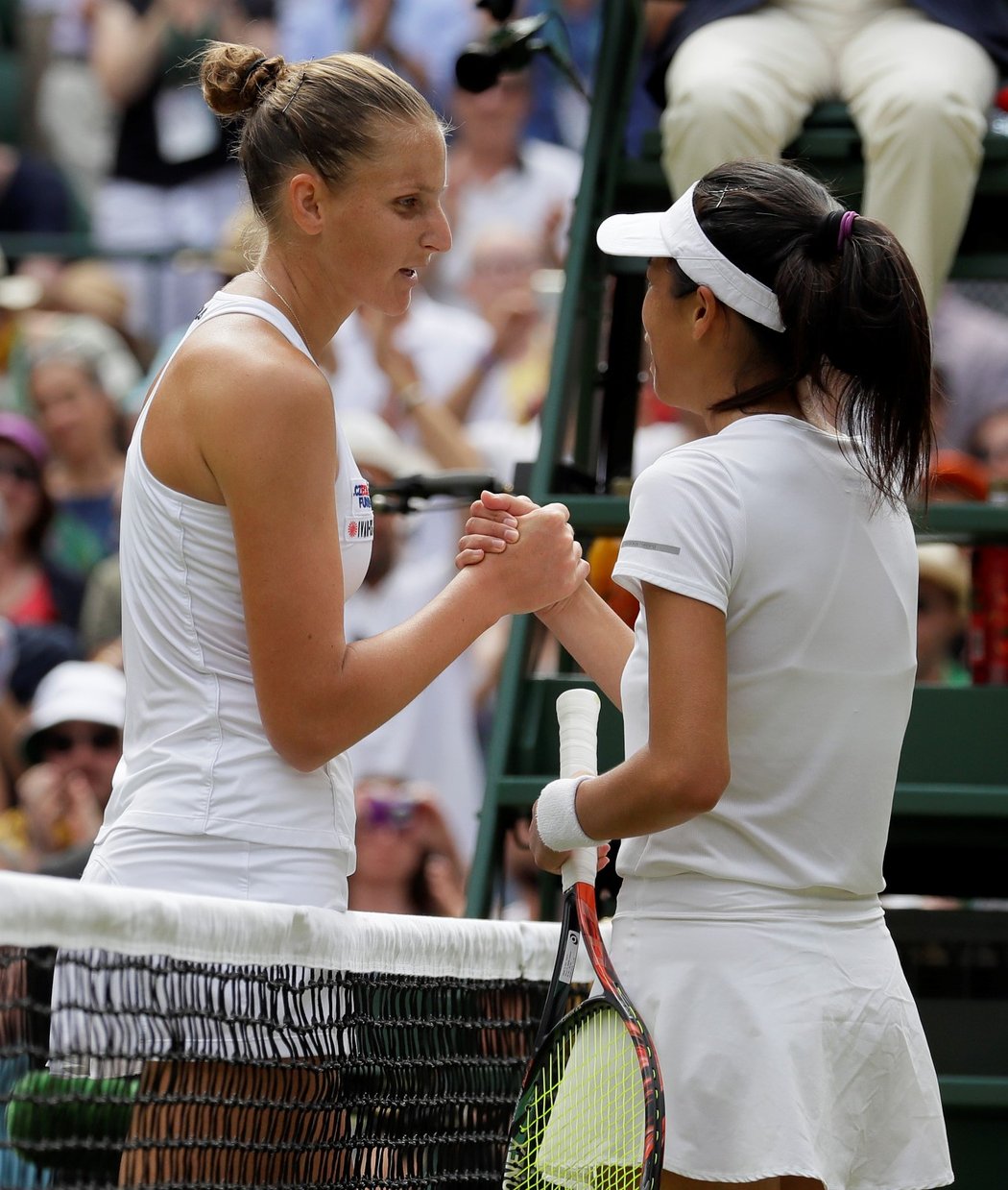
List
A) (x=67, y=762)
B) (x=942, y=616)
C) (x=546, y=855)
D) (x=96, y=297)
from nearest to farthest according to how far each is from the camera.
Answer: (x=546, y=855), (x=942, y=616), (x=67, y=762), (x=96, y=297)

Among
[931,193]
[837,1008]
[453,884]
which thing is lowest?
[453,884]

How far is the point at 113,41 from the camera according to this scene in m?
8.57

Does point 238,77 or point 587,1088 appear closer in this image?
point 587,1088

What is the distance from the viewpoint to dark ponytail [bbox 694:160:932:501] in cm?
202

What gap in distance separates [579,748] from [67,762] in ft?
13.0

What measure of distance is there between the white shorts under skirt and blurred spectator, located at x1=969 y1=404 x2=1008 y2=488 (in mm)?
3966

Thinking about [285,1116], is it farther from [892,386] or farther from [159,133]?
[159,133]

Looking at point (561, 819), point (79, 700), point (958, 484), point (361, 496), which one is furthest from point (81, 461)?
point (561, 819)

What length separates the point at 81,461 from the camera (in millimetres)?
7109

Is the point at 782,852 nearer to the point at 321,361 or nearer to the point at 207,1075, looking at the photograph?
the point at 207,1075

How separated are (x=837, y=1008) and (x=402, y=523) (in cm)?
468

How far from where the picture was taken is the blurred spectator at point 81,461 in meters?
6.97

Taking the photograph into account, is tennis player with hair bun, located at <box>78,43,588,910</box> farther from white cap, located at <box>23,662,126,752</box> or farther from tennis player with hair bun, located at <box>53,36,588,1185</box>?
white cap, located at <box>23,662,126,752</box>

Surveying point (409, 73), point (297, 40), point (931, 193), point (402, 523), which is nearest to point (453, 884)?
point (402, 523)
